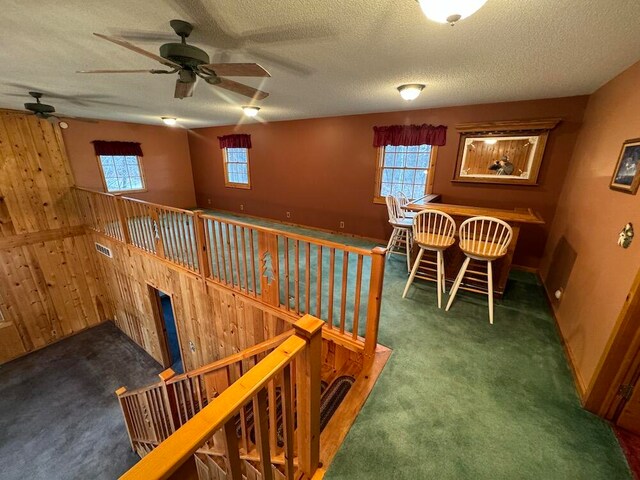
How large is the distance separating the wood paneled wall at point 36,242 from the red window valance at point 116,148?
0.74 metres

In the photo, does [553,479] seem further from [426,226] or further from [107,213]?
[107,213]

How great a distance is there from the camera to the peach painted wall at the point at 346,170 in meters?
3.37

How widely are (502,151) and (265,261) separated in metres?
3.57

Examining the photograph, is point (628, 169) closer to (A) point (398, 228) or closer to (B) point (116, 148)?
(A) point (398, 228)

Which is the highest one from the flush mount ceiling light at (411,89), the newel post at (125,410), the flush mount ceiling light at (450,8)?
the flush mount ceiling light at (411,89)

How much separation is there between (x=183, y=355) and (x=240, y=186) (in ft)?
13.5

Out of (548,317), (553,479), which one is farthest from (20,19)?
(548,317)

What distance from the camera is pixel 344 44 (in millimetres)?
1830

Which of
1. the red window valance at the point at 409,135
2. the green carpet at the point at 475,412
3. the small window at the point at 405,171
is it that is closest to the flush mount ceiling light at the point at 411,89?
the red window valance at the point at 409,135

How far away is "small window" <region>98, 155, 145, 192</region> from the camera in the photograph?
19.5 ft

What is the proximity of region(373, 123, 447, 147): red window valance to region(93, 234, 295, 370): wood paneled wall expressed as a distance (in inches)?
133

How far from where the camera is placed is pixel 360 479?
133cm

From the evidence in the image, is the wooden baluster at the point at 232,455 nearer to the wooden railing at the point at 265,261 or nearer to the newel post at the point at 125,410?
the wooden railing at the point at 265,261

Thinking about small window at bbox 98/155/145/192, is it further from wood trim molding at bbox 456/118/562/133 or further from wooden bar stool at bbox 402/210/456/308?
wood trim molding at bbox 456/118/562/133
